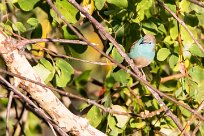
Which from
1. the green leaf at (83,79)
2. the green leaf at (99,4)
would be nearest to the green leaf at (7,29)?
the green leaf at (99,4)

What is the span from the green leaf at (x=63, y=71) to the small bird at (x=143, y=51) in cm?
21

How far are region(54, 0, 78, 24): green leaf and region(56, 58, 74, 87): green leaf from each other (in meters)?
0.14

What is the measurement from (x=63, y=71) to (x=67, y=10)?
203mm

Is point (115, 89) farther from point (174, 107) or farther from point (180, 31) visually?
point (180, 31)

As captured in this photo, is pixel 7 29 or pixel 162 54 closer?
pixel 7 29

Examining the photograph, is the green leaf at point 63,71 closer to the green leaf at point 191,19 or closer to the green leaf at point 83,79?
the green leaf at point 191,19

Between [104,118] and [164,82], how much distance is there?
461 mm

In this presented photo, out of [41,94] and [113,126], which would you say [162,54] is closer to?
[113,126]

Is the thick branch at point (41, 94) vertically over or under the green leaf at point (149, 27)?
under

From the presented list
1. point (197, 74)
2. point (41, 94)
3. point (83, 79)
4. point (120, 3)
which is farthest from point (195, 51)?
point (83, 79)

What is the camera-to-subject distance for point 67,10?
191 cm

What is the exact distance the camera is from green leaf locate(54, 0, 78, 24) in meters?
1.90

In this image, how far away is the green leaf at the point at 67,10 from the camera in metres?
1.90

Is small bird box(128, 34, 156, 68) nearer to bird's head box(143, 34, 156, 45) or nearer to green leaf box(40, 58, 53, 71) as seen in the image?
bird's head box(143, 34, 156, 45)
